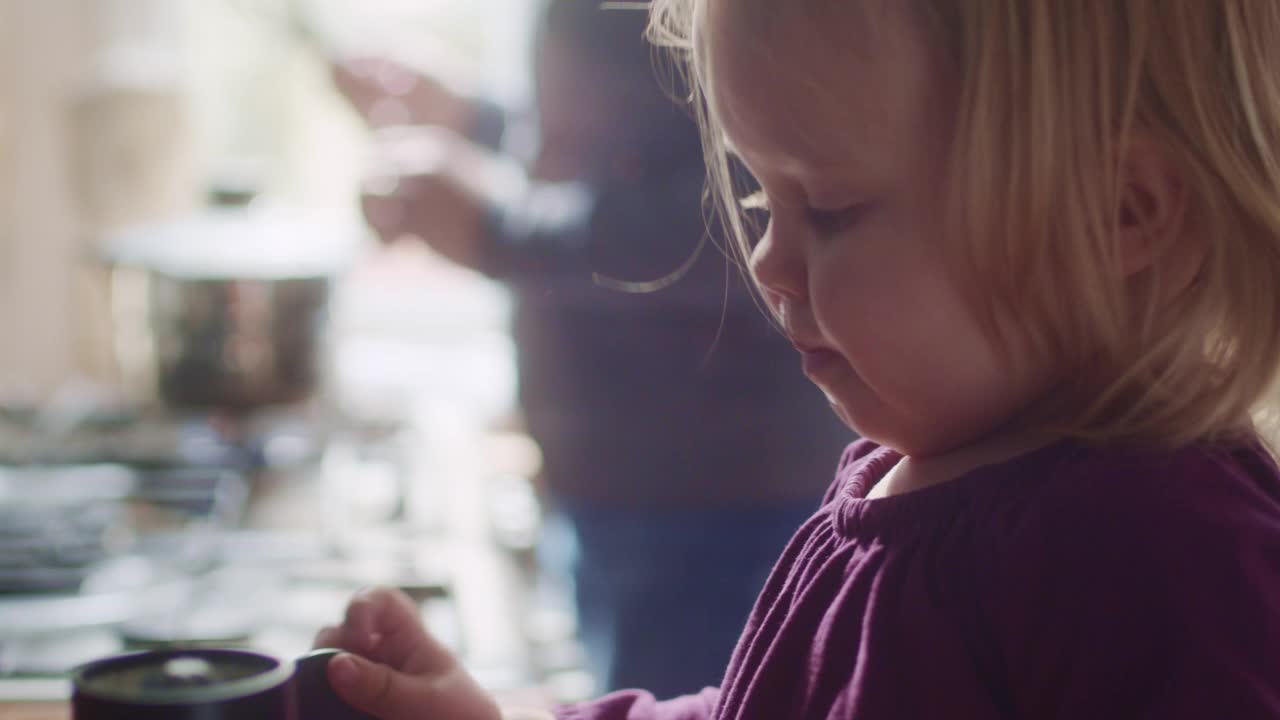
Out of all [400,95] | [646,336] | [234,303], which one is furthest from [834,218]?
[234,303]

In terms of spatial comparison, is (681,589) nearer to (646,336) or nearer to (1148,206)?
(646,336)

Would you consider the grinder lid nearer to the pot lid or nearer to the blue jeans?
the blue jeans

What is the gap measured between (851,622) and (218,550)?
2.72ft

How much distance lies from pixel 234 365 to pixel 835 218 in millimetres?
1325

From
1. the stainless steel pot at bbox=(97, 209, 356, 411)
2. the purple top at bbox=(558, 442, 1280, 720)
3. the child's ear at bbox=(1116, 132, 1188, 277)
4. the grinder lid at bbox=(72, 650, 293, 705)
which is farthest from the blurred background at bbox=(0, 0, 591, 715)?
the child's ear at bbox=(1116, 132, 1188, 277)

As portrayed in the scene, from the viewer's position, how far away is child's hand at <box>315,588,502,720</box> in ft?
2.17

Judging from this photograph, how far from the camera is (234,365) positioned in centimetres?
173

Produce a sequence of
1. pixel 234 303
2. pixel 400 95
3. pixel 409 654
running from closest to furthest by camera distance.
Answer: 1. pixel 409 654
2. pixel 400 95
3. pixel 234 303

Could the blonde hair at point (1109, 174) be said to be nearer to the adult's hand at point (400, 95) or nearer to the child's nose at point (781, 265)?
the child's nose at point (781, 265)

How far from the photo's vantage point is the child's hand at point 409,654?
661 millimetres

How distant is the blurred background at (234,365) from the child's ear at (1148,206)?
358mm

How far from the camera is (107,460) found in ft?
5.09

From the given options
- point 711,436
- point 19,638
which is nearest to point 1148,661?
point 711,436

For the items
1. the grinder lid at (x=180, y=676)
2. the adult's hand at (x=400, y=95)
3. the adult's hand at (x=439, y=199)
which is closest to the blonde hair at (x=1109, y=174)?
the grinder lid at (x=180, y=676)
